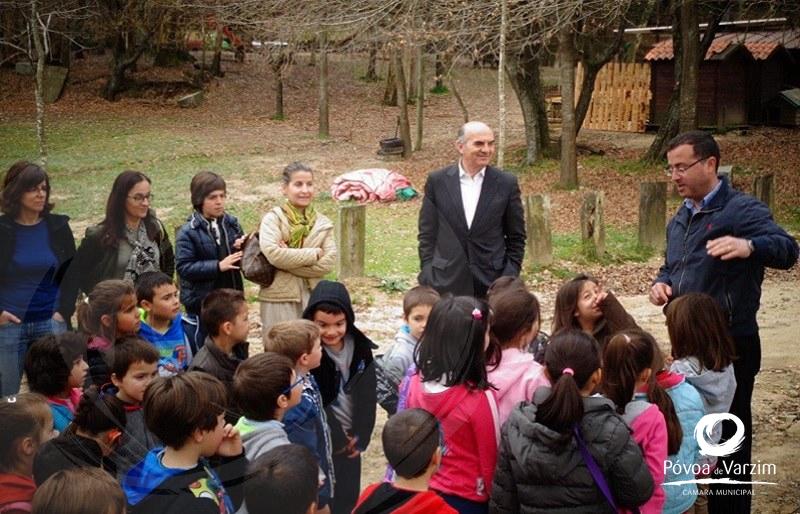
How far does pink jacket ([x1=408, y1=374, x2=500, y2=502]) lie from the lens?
9.00 feet

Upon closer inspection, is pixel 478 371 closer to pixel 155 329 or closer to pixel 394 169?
pixel 155 329

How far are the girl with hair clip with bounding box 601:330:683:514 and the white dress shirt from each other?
1570mm

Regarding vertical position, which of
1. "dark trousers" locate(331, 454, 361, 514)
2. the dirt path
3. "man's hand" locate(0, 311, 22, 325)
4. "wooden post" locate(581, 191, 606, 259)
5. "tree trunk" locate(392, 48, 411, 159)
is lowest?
the dirt path

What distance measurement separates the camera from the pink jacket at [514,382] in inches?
113

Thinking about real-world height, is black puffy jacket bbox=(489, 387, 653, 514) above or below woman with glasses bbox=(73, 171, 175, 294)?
below

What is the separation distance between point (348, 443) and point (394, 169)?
35.7 ft

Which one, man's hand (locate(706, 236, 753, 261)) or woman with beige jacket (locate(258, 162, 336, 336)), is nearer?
man's hand (locate(706, 236, 753, 261))

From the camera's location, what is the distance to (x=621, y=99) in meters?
19.5

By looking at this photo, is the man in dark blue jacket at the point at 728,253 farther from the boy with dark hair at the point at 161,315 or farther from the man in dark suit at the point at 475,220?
the boy with dark hair at the point at 161,315

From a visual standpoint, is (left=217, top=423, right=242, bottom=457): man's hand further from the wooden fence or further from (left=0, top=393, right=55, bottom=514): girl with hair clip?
the wooden fence

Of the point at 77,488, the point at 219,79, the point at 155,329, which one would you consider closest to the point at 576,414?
the point at 77,488

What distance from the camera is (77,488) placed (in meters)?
2.03

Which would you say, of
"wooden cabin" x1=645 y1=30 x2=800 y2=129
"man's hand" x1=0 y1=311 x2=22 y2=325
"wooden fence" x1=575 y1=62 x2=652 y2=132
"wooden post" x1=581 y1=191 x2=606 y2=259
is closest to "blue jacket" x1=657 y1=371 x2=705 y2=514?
"man's hand" x1=0 y1=311 x2=22 y2=325

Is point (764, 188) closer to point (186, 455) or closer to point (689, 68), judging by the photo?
point (689, 68)
